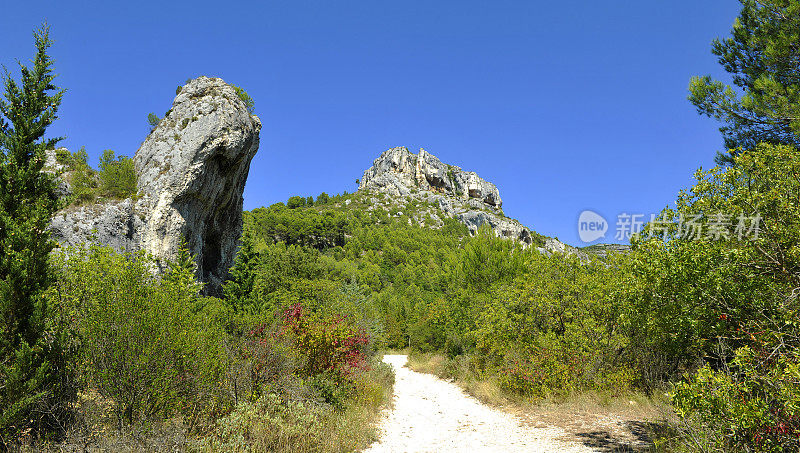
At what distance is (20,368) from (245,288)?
14284 millimetres

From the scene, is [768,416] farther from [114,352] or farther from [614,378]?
[114,352]

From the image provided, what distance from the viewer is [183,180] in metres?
19.2

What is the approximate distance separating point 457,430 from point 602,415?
139 inches

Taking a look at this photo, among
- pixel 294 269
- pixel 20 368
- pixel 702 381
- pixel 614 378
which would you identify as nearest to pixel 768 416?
pixel 702 381

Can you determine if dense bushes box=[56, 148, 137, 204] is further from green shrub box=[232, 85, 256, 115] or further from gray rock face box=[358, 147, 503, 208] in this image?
gray rock face box=[358, 147, 503, 208]

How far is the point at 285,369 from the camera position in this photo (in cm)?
862

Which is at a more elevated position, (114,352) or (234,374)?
(114,352)

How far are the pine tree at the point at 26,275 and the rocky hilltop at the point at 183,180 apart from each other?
10.4 metres

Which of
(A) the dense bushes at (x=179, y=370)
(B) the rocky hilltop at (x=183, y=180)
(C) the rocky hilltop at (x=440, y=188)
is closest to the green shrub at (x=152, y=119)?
(B) the rocky hilltop at (x=183, y=180)

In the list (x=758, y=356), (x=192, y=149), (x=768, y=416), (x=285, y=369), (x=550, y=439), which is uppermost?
(x=192, y=149)

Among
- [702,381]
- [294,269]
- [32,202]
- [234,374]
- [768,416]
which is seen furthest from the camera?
[294,269]

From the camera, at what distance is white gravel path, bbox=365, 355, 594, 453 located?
26.5 ft

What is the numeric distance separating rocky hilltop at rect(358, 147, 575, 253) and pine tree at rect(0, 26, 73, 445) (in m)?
85.9

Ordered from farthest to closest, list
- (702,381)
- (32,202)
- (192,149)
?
1. (192,149)
2. (32,202)
3. (702,381)
